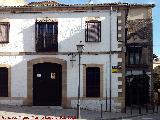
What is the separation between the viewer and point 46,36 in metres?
24.2

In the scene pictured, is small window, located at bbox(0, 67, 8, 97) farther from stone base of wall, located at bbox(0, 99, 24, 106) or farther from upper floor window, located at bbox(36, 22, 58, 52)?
upper floor window, located at bbox(36, 22, 58, 52)

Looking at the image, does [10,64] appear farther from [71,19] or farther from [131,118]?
[131,118]

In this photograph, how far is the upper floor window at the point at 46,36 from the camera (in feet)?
79.0

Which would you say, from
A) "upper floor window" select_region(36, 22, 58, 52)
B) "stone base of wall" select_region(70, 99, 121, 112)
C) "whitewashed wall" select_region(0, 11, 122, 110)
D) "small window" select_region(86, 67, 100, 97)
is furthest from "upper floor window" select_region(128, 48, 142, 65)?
"upper floor window" select_region(36, 22, 58, 52)

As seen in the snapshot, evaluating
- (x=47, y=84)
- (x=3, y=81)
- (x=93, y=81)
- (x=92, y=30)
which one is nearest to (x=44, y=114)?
(x=47, y=84)

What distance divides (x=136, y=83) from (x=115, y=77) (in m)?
9.41

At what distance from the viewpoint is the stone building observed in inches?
939

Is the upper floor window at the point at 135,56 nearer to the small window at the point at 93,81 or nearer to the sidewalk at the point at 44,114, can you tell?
the small window at the point at 93,81

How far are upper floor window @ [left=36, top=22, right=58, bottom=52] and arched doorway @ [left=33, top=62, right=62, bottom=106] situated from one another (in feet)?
3.44

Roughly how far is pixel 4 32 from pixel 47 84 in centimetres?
422

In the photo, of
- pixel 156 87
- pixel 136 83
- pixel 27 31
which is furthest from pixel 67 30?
pixel 156 87

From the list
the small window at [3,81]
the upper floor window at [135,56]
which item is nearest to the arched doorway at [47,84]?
the small window at [3,81]

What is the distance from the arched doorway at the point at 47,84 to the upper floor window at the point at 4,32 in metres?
2.50

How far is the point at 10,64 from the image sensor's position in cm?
2408
